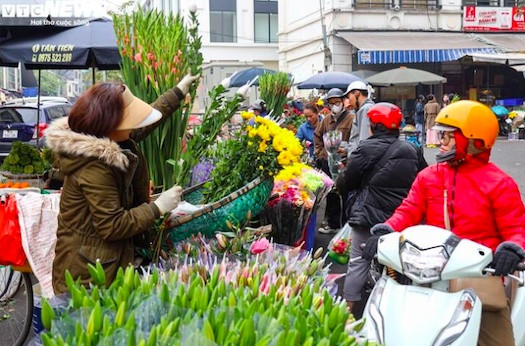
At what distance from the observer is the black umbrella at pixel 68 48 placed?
26.3 feet

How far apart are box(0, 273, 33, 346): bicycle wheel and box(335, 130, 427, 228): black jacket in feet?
7.78

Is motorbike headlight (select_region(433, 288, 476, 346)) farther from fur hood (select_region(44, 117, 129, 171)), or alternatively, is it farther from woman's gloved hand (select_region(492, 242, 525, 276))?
fur hood (select_region(44, 117, 129, 171))

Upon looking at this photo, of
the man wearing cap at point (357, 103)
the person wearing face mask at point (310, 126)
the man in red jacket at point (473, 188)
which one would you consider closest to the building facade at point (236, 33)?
the person wearing face mask at point (310, 126)

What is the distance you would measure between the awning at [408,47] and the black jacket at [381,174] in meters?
21.9

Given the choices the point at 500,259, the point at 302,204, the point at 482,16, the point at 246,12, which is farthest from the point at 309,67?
the point at 500,259

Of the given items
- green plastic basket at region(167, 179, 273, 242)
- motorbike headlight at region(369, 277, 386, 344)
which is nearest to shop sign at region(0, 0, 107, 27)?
green plastic basket at region(167, 179, 273, 242)

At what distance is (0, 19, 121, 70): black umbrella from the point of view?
8.02 meters

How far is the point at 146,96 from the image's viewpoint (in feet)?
15.2

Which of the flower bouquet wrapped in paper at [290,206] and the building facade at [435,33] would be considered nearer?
the flower bouquet wrapped in paper at [290,206]

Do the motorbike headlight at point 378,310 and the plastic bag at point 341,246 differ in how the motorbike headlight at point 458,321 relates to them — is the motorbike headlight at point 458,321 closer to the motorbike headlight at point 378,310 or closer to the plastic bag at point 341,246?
the motorbike headlight at point 378,310

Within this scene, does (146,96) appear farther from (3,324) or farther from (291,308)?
(291,308)

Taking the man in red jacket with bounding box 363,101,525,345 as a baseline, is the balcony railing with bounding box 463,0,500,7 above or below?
above

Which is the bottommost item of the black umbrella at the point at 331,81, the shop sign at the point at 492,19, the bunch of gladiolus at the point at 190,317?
the bunch of gladiolus at the point at 190,317

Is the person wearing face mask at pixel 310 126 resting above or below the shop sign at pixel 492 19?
below
